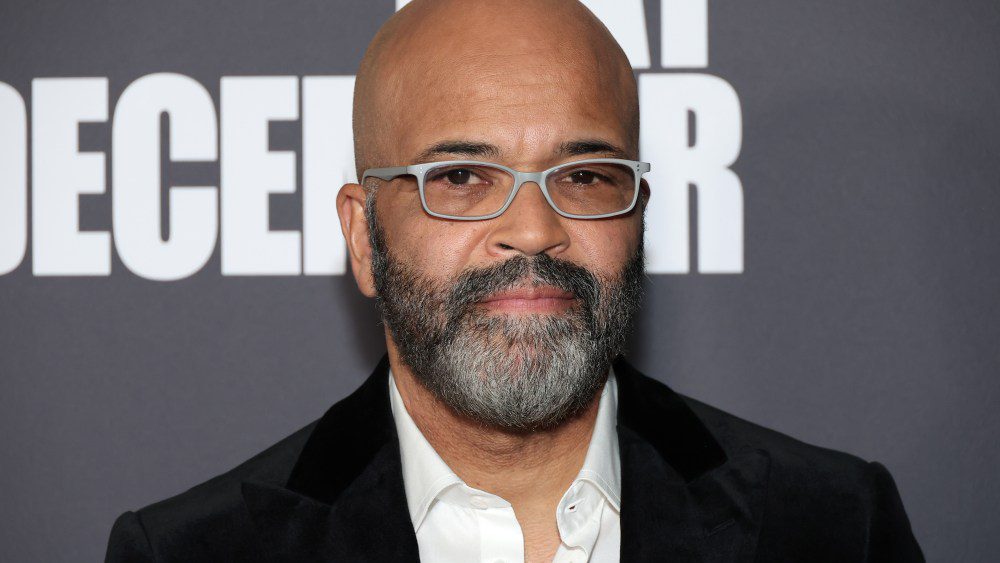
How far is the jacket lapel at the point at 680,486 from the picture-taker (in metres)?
1.32

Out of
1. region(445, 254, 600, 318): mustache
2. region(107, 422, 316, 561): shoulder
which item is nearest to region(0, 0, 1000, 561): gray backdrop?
region(107, 422, 316, 561): shoulder

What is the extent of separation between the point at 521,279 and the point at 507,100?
0.26 m

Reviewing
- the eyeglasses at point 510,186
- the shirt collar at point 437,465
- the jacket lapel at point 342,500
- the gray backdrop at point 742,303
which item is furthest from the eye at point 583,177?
the gray backdrop at point 742,303

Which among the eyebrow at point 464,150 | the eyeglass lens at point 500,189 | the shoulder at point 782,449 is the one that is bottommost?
the shoulder at point 782,449

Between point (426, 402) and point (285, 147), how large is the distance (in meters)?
0.78

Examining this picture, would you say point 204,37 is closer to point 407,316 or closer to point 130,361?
point 130,361

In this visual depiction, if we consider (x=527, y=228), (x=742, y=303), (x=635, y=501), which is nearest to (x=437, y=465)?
(x=635, y=501)

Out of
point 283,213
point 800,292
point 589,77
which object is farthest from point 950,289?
point 283,213

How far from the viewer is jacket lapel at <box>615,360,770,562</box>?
4.33 ft

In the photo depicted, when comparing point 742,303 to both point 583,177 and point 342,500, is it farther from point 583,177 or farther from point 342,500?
point 342,500

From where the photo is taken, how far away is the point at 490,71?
50.5 inches

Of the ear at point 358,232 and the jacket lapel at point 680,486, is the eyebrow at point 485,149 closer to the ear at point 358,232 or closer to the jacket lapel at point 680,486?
the ear at point 358,232

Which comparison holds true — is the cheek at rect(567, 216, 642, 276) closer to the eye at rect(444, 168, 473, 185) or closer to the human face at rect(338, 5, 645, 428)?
the human face at rect(338, 5, 645, 428)

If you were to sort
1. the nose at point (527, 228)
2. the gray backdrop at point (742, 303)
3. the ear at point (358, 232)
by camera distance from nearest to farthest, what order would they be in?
the nose at point (527, 228) → the ear at point (358, 232) → the gray backdrop at point (742, 303)
